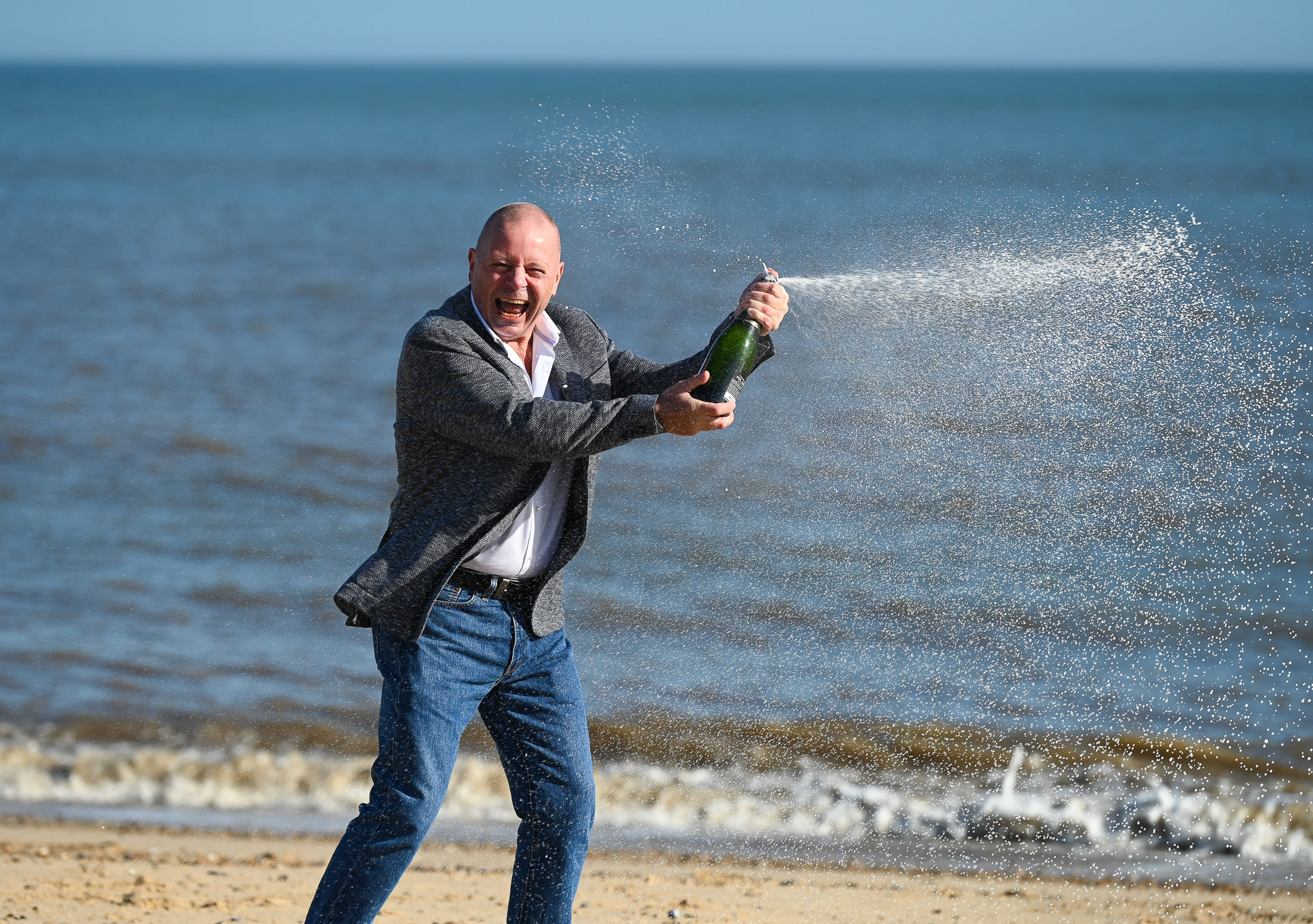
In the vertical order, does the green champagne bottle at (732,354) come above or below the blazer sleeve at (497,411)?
above

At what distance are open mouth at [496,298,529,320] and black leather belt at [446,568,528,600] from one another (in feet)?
2.01

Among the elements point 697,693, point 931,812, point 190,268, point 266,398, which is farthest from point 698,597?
point 190,268

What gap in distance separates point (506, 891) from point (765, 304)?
2176 mm

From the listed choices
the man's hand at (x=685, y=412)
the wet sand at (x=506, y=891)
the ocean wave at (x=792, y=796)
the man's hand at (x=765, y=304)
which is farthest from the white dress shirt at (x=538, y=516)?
the ocean wave at (x=792, y=796)

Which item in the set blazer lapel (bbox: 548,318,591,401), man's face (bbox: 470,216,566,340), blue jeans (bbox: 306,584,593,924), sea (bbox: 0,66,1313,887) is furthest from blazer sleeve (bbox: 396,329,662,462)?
sea (bbox: 0,66,1313,887)

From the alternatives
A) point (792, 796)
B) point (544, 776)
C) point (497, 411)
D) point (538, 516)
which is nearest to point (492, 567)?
point (538, 516)

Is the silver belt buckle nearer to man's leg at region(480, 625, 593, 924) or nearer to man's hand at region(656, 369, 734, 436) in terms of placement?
man's leg at region(480, 625, 593, 924)

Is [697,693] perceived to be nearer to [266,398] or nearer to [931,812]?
[931,812]

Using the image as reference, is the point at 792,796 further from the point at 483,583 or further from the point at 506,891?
the point at 483,583

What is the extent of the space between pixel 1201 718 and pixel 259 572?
4.76 m

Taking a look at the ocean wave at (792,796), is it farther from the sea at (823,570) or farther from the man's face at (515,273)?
the man's face at (515,273)

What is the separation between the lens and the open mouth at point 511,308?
3.10m

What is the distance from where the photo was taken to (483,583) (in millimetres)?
3078

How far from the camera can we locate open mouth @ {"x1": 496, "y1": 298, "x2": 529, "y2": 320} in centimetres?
310
